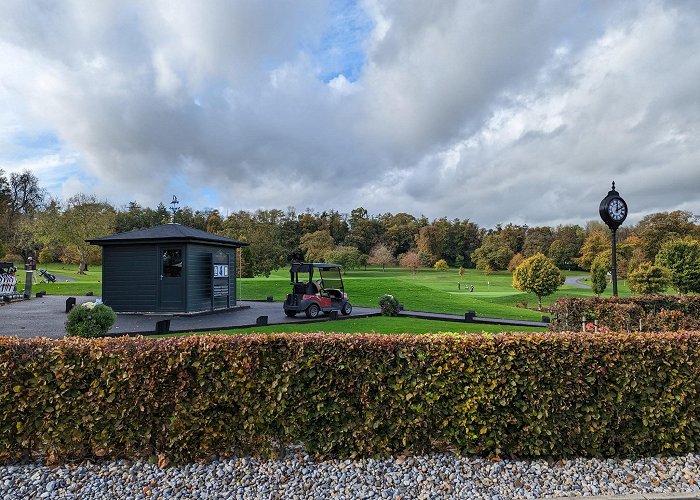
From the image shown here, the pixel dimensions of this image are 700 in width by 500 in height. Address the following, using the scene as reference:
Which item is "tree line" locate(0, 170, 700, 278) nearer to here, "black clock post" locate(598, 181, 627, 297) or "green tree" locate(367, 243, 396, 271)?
"green tree" locate(367, 243, 396, 271)

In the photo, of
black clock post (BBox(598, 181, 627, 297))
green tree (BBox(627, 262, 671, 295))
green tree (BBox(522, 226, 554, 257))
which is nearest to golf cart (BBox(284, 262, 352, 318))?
black clock post (BBox(598, 181, 627, 297))

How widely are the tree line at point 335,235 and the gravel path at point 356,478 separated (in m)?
26.5

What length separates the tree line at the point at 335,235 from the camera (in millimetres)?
35438

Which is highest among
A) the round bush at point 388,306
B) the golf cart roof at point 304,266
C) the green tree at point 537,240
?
the green tree at point 537,240

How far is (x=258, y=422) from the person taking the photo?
3.67m

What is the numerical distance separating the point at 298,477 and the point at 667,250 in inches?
1206

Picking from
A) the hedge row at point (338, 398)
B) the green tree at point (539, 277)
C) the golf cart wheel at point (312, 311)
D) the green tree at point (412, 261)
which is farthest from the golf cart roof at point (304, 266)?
the green tree at point (412, 261)

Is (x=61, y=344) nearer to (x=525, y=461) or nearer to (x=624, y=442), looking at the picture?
(x=525, y=461)

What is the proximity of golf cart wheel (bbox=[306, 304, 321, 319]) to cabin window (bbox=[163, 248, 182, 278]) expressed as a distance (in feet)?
17.7

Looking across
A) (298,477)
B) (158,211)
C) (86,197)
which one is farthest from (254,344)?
(158,211)

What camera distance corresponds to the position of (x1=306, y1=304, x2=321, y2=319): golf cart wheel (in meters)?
13.7

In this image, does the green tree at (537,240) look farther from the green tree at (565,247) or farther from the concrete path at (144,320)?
the concrete path at (144,320)

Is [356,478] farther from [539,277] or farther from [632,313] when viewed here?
[539,277]

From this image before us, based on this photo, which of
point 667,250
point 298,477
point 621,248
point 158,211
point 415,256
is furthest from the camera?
point 158,211
